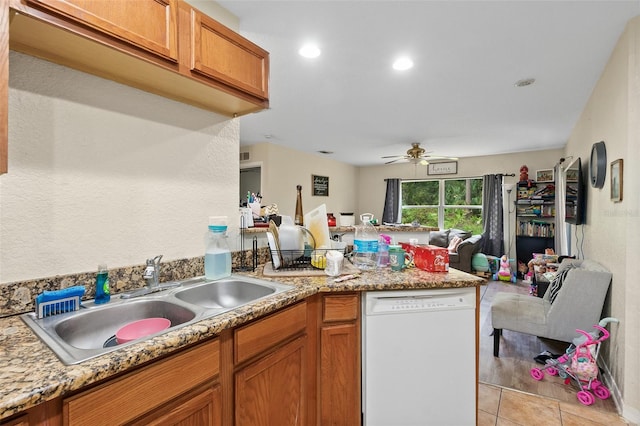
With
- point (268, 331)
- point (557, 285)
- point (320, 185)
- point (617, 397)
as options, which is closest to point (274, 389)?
point (268, 331)

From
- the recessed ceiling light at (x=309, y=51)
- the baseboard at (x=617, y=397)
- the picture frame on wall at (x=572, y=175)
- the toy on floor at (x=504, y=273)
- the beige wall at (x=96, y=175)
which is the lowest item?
the baseboard at (x=617, y=397)

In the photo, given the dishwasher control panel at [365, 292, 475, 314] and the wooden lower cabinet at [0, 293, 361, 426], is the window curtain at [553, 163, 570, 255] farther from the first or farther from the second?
the wooden lower cabinet at [0, 293, 361, 426]

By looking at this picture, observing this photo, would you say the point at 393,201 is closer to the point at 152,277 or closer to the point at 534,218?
the point at 534,218

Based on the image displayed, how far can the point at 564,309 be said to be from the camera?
224cm

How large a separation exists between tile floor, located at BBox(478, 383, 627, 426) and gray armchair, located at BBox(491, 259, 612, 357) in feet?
1.77

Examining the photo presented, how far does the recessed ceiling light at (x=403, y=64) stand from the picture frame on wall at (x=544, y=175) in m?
4.40

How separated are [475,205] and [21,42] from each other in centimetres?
681

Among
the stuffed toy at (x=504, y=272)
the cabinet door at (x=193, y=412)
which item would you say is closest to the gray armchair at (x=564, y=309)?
the cabinet door at (x=193, y=412)

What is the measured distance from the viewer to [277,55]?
2.18m

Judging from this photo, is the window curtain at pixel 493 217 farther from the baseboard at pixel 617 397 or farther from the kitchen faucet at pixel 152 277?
the kitchen faucet at pixel 152 277

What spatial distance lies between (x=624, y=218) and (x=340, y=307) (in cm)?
186

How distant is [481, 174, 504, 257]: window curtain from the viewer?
5676 mm

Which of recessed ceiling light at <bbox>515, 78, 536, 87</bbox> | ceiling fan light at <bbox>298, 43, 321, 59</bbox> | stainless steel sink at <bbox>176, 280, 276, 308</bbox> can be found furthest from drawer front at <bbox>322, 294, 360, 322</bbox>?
recessed ceiling light at <bbox>515, 78, 536, 87</bbox>

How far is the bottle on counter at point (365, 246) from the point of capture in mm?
1724
